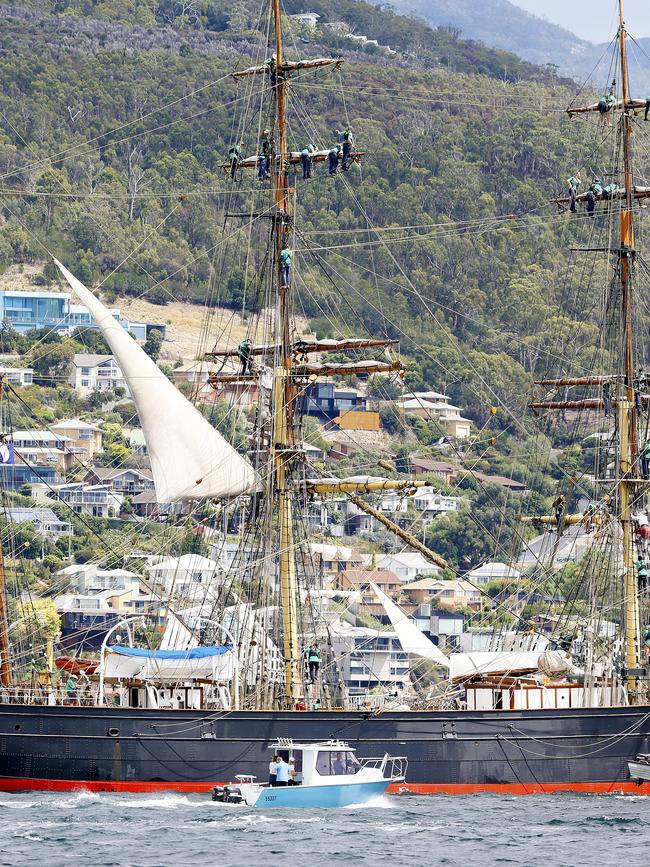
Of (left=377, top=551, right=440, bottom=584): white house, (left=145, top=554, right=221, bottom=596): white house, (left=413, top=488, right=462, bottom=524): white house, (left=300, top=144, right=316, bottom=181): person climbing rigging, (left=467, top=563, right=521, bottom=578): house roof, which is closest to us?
(left=300, top=144, right=316, bottom=181): person climbing rigging

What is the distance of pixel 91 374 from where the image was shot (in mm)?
145250

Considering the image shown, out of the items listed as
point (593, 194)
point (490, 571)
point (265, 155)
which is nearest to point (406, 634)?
point (593, 194)

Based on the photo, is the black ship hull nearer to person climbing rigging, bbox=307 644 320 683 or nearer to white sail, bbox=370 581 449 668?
person climbing rigging, bbox=307 644 320 683

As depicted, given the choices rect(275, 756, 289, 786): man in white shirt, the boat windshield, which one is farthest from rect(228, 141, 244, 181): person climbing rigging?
rect(275, 756, 289, 786): man in white shirt

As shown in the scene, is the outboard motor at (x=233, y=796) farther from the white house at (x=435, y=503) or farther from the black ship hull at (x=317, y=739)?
the white house at (x=435, y=503)

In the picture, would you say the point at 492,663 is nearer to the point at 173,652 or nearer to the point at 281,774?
the point at 173,652

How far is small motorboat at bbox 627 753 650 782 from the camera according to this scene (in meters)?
54.1

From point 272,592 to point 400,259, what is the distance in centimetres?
11102

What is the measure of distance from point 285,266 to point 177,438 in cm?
550

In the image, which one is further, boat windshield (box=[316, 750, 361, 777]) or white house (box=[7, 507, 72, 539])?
white house (box=[7, 507, 72, 539])

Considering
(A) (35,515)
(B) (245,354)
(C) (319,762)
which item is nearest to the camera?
(C) (319,762)

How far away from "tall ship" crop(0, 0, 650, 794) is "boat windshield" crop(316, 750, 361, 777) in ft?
11.7

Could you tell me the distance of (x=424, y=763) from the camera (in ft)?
173

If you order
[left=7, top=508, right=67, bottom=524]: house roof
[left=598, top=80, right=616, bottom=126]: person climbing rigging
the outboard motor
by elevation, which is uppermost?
[left=598, top=80, right=616, bottom=126]: person climbing rigging
